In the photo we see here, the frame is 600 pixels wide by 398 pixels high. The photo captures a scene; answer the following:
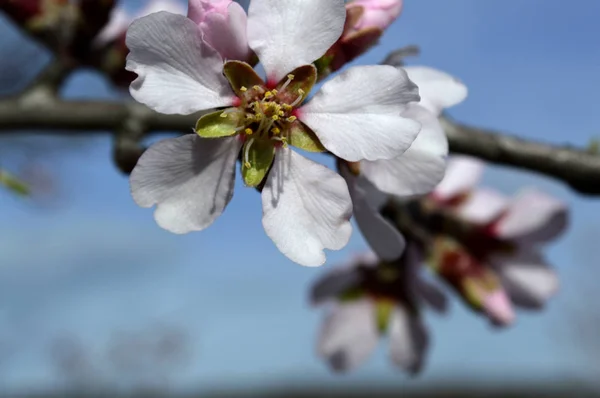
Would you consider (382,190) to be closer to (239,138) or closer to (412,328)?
(239,138)

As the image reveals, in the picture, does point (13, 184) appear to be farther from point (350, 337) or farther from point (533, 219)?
point (533, 219)

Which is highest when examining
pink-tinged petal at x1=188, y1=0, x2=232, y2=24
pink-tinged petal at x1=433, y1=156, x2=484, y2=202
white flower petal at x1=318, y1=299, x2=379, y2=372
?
pink-tinged petal at x1=188, y1=0, x2=232, y2=24

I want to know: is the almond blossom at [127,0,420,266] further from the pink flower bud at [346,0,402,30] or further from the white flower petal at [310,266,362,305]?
the white flower petal at [310,266,362,305]

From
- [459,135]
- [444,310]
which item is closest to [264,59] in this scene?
[459,135]

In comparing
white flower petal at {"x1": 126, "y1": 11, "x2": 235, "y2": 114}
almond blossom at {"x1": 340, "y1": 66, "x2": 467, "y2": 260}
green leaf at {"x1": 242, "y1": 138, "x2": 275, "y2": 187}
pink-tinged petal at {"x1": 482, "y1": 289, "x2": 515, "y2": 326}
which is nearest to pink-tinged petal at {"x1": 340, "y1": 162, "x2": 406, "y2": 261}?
almond blossom at {"x1": 340, "y1": 66, "x2": 467, "y2": 260}

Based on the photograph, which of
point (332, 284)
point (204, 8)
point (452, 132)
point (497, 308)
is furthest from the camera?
point (332, 284)

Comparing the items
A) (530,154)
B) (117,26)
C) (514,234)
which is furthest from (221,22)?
(514,234)
